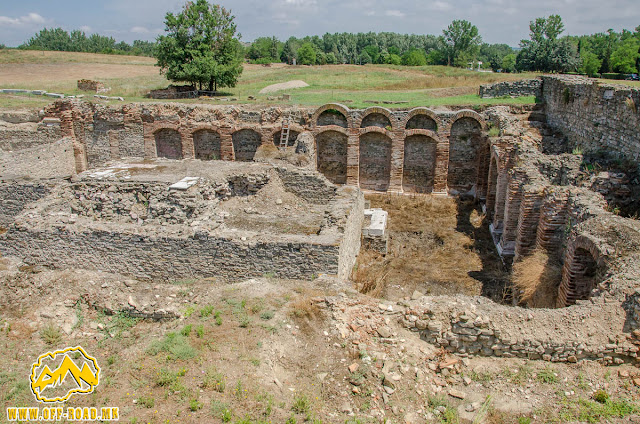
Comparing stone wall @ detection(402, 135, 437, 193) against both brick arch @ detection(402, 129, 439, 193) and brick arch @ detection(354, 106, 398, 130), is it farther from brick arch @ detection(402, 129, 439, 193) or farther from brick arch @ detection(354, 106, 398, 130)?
brick arch @ detection(354, 106, 398, 130)

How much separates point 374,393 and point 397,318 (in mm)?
1337

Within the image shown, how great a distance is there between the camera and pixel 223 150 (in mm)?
20750

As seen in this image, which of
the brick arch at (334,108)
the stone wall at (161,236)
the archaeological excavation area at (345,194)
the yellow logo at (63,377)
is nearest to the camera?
the yellow logo at (63,377)

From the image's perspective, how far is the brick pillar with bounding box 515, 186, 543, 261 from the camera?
10945 mm

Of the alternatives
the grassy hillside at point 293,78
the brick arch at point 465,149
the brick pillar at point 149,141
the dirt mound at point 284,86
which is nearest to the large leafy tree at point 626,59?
the grassy hillside at point 293,78

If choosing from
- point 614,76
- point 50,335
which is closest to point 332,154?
point 50,335

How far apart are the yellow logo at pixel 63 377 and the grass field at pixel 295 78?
15641 mm

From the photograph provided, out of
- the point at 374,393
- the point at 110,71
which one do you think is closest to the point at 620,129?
the point at 374,393

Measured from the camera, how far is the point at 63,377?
649 cm

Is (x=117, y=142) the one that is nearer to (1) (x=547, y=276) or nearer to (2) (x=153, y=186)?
(2) (x=153, y=186)

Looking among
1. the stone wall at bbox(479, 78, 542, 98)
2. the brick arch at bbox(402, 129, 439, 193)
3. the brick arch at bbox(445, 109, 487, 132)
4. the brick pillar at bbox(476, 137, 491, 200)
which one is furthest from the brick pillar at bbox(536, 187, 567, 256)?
the stone wall at bbox(479, 78, 542, 98)

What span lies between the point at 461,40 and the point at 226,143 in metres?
53.0

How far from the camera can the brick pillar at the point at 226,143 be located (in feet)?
67.2

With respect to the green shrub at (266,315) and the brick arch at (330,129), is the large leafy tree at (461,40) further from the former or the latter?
the green shrub at (266,315)
